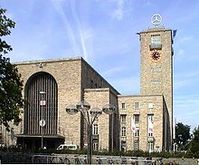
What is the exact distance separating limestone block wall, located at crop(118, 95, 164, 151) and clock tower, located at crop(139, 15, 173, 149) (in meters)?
12.0

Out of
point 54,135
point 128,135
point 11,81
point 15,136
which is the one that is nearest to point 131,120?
point 128,135

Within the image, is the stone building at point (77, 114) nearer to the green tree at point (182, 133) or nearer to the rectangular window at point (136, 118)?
the rectangular window at point (136, 118)

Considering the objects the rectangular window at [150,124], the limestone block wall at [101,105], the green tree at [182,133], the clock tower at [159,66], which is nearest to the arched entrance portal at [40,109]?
the limestone block wall at [101,105]

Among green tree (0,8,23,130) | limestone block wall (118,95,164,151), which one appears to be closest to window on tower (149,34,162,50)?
limestone block wall (118,95,164,151)

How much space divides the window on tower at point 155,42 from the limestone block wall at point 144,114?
633 inches

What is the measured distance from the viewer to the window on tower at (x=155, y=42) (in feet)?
303

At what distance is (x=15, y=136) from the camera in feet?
243

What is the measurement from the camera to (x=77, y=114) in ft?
238

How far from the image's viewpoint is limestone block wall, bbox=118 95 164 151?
253 ft

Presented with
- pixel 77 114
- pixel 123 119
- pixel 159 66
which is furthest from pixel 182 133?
pixel 77 114

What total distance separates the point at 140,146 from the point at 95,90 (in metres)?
12.5

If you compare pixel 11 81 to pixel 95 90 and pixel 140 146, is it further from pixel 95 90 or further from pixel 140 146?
pixel 140 146

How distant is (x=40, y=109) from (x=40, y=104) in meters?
1.06

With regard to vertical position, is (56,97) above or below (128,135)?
above
